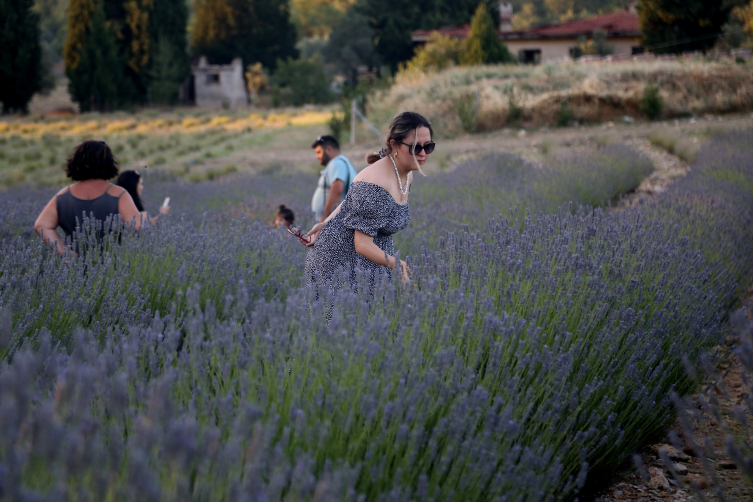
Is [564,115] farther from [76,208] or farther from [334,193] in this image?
[76,208]

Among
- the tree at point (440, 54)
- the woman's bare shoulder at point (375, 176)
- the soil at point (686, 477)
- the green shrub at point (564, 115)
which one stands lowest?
the soil at point (686, 477)

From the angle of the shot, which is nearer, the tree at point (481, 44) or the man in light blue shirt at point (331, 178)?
the man in light blue shirt at point (331, 178)

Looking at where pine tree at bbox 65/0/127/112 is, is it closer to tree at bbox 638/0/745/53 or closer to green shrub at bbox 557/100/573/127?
green shrub at bbox 557/100/573/127

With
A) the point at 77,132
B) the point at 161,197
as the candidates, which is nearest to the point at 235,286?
the point at 161,197

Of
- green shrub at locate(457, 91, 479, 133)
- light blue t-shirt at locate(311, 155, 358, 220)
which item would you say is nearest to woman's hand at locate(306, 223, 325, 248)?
light blue t-shirt at locate(311, 155, 358, 220)

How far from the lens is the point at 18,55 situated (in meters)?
29.3

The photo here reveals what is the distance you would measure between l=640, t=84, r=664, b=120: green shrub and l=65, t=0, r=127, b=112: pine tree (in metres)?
26.3

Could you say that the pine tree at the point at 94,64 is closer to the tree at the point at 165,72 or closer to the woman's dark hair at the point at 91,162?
the tree at the point at 165,72

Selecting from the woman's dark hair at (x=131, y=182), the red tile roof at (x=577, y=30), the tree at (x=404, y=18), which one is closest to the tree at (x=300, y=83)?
the tree at (x=404, y=18)

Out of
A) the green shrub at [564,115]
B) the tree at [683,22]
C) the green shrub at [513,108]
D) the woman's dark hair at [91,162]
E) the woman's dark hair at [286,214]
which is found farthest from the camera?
the tree at [683,22]

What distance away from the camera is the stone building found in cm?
3944

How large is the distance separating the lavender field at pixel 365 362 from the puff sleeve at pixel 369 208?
0.27 m

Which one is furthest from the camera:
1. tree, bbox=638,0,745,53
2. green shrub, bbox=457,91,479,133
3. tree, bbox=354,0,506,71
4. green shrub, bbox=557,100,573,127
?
tree, bbox=354,0,506,71

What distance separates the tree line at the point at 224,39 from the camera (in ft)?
87.4
